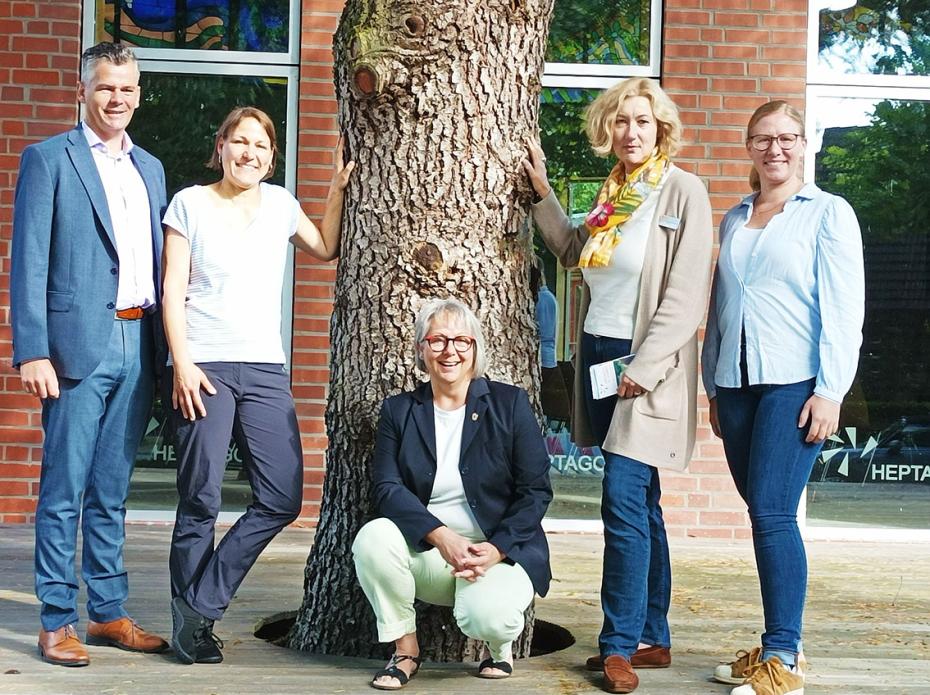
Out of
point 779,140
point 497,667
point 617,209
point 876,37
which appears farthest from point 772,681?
point 876,37

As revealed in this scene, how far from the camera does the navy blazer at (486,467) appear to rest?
3711 millimetres

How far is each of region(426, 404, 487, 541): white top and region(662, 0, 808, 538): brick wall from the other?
3095mm

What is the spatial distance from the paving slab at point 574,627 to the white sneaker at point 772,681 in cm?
14

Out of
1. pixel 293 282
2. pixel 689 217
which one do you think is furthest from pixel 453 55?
pixel 293 282

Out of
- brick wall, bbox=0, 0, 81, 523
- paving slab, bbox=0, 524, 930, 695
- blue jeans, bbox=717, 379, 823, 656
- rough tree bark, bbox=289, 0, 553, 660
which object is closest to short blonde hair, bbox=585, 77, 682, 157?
rough tree bark, bbox=289, 0, 553, 660

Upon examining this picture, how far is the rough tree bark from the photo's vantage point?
4.05m

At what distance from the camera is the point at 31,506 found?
664 cm

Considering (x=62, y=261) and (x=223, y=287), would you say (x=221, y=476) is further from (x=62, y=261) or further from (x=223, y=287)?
(x=62, y=261)

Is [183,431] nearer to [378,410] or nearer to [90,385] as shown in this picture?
[90,385]

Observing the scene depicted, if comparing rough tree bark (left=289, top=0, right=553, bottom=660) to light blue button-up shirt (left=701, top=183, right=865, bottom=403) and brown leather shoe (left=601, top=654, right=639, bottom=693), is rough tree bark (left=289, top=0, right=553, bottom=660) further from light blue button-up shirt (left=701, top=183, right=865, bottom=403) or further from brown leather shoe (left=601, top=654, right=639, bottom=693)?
light blue button-up shirt (left=701, top=183, right=865, bottom=403)

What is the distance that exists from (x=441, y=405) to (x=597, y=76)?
3.50 m

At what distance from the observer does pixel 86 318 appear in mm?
3830

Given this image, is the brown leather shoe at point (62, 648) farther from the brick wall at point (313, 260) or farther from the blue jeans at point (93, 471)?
the brick wall at point (313, 260)

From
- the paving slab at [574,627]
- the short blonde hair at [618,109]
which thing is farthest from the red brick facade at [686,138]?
the short blonde hair at [618,109]
